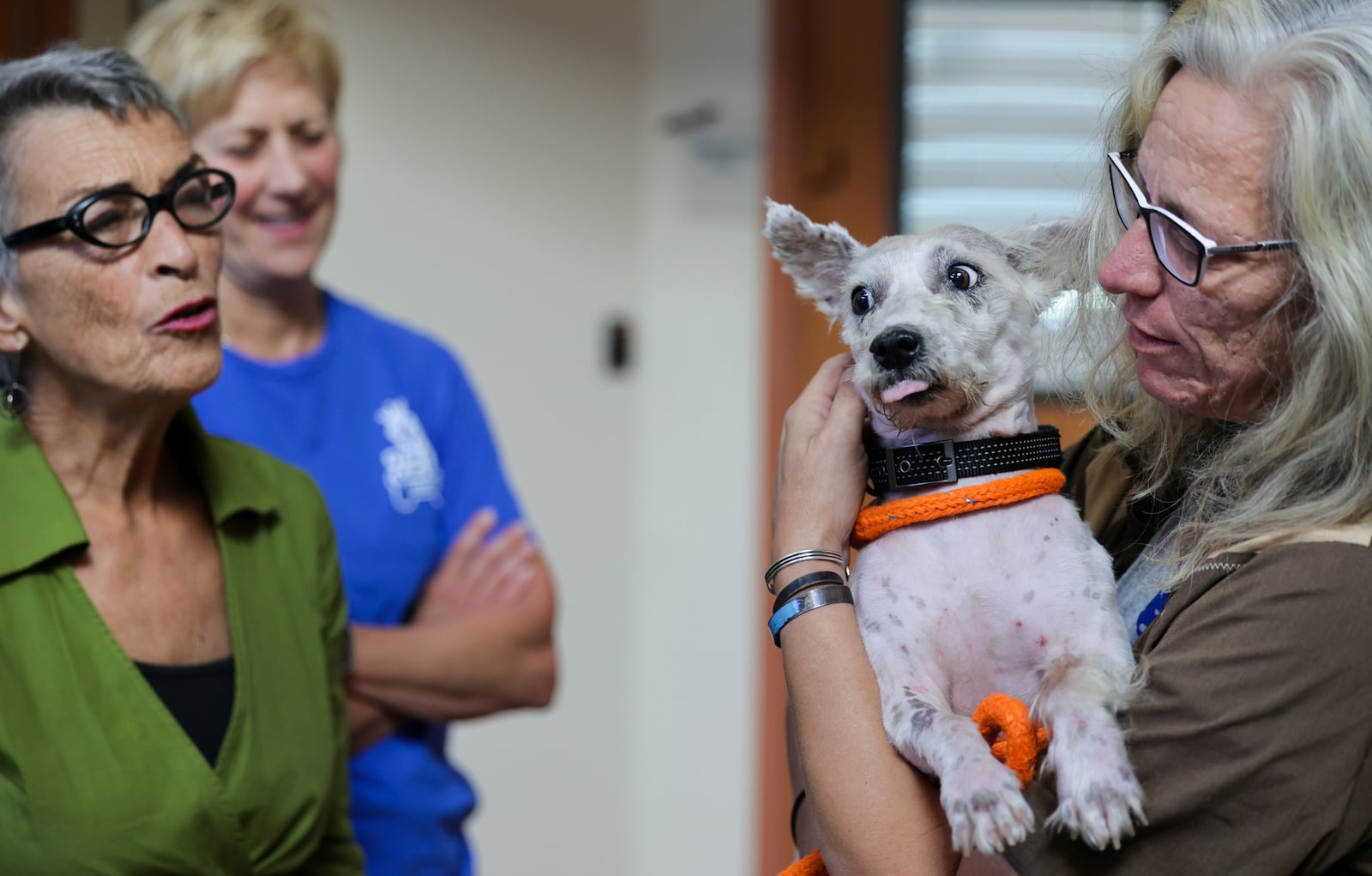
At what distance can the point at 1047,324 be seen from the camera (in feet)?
4.93

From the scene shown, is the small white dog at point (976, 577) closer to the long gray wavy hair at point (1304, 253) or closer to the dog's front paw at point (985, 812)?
the dog's front paw at point (985, 812)

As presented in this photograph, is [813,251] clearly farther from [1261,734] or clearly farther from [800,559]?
[1261,734]

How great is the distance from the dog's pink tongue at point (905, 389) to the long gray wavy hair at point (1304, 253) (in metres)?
0.28

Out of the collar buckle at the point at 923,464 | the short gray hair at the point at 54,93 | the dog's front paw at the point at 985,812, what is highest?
the short gray hair at the point at 54,93

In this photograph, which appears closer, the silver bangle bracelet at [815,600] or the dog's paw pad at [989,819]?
the dog's paw pad at [989,819]

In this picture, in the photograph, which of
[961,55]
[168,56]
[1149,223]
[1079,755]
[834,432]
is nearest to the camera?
[1079,755]

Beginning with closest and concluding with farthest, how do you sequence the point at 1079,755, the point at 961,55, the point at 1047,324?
the point at 1079,755, the point at 1047,324, the point at 961,55

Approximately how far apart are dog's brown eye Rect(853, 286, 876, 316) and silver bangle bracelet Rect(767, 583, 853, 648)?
1.16 feet

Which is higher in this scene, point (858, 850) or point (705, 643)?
point (858, 850)

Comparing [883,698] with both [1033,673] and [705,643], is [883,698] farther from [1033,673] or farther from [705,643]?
[705,643]

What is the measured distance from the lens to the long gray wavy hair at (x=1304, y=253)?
1102mm

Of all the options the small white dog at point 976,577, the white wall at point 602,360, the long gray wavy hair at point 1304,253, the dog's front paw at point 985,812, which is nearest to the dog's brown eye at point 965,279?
the small white dog at point 976,577

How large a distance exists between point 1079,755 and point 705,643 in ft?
7.76

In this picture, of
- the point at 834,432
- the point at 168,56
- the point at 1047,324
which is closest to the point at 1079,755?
the point at 834,432
